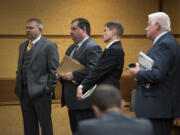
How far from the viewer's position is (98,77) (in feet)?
12.4

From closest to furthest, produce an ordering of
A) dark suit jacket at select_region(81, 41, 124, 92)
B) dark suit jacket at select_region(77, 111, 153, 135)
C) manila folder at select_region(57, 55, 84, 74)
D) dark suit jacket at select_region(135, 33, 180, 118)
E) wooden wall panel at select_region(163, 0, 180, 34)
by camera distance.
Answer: dark suit jacket at select_region(77, 111, 153, 135) → dark suit jacket at select_region(135, 33, 180, 118) → dark suit jacket at select_region(81, 41, 124, 92) → manila folder at select_region(57, 55, 84, 74) → wooden wall panel at select_region(163, 0, 180, 34)

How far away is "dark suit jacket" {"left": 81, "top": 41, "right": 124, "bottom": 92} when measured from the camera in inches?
148

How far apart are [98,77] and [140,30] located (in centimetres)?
235

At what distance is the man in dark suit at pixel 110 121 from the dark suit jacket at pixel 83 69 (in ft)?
6.48

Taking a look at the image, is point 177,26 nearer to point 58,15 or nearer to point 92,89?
point 58,15

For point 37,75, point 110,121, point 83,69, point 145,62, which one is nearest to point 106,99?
point 110,121

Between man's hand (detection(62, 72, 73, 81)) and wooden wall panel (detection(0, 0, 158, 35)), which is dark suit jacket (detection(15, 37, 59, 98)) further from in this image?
wooden wall panel (detection(0, 0, 158, 35))

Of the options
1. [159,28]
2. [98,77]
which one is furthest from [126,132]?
[98,77]

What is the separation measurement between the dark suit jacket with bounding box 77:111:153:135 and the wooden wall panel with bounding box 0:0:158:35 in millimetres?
3859

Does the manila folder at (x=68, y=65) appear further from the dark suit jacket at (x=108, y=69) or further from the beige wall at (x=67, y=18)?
the beige wall at (x=67, y=18)

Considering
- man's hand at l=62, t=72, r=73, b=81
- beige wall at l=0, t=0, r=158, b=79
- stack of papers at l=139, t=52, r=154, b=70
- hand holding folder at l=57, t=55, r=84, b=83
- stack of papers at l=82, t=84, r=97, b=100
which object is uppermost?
beige wall at l=0, t=0, r=158, b=79

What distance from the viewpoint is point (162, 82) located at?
3254 millimetres

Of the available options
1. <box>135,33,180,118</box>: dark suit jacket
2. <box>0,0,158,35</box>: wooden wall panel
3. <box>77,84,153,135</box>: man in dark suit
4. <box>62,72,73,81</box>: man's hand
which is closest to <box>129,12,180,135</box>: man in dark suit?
<box>135,33,180,118</box>: dark suit jacket

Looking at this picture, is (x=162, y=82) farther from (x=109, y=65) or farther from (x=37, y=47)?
(x=37, y=47)
